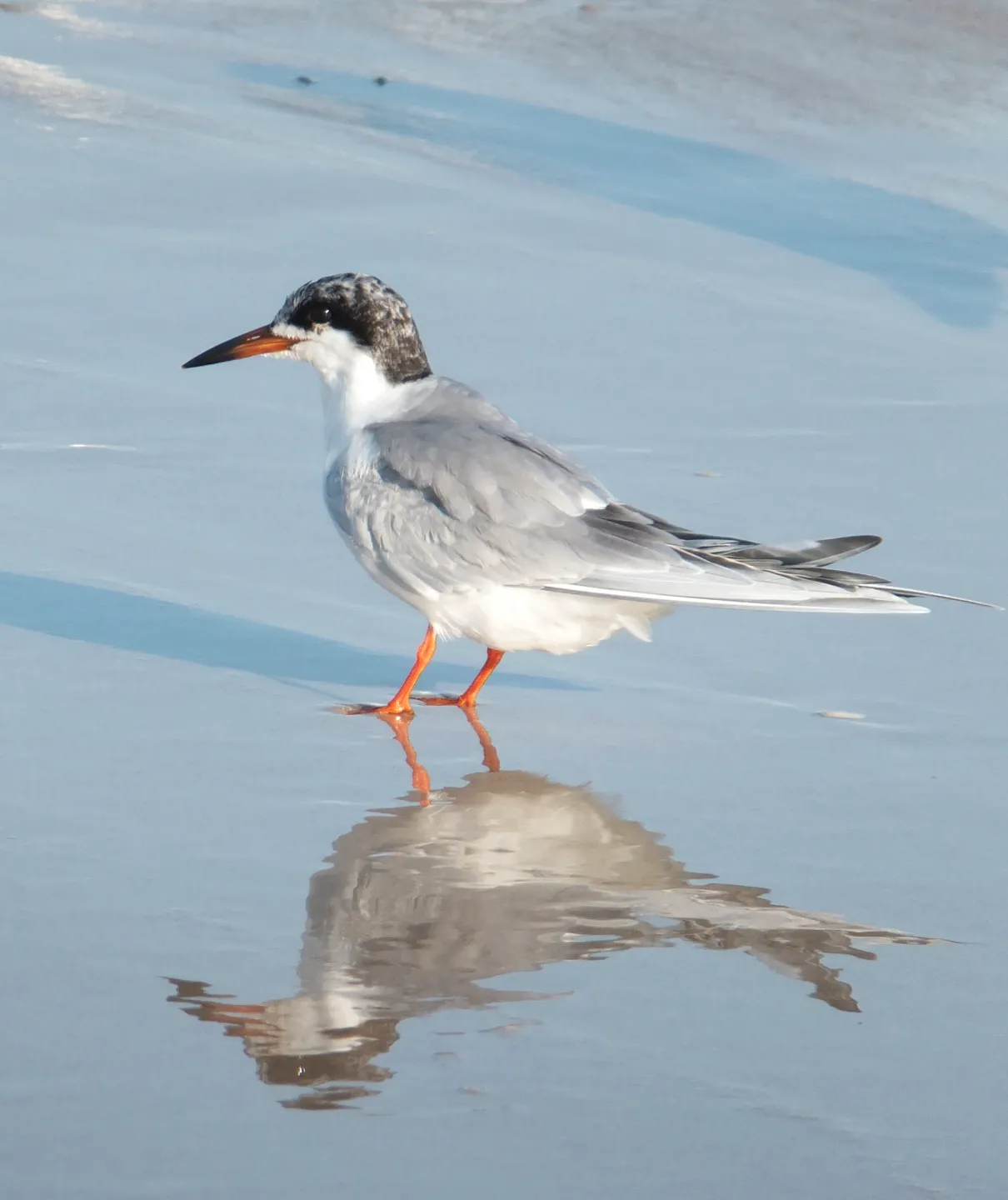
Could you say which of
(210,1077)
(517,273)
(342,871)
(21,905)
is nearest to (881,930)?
(342,871)

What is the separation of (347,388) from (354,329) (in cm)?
13

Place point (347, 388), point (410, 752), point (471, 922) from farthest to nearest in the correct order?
1. point (347, 388)
2. point (410, 752)
3. point (471, 922)

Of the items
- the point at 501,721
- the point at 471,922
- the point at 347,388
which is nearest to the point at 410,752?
the point at 501,721

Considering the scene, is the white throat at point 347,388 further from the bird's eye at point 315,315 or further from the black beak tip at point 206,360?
the black beak tip at point 206,360

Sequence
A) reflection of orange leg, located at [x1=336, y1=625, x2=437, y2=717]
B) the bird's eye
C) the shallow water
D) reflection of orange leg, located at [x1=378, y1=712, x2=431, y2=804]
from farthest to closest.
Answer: the bird's eye
reflection of orange leg, located at [x1=336, y1=625, x2=437, y2=717]
reflection of orange leg, located at [x1=378, y1=712, x2=431, y2=804]
the shallow water

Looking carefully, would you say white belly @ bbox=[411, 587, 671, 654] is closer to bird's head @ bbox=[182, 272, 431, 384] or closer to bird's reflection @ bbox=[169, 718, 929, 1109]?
bird's reflection @ bbox=[169, 718, 929, 1109]

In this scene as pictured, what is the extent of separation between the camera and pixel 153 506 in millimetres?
4641

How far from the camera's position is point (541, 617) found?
3.93 m

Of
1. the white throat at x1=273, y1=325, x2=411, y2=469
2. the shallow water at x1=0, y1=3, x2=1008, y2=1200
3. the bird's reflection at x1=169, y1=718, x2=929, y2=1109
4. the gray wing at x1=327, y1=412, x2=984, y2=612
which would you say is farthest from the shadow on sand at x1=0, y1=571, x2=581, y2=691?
the bird's reflection at x1=169, y1=718, x2=929, y2=1109

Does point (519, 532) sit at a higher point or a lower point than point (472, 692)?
higher

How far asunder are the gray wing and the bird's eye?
395 millimetres

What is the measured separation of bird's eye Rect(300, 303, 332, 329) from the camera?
4.42m

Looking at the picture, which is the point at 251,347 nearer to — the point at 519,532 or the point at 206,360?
the point at 206,360

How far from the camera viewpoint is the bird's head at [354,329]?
436 cm
